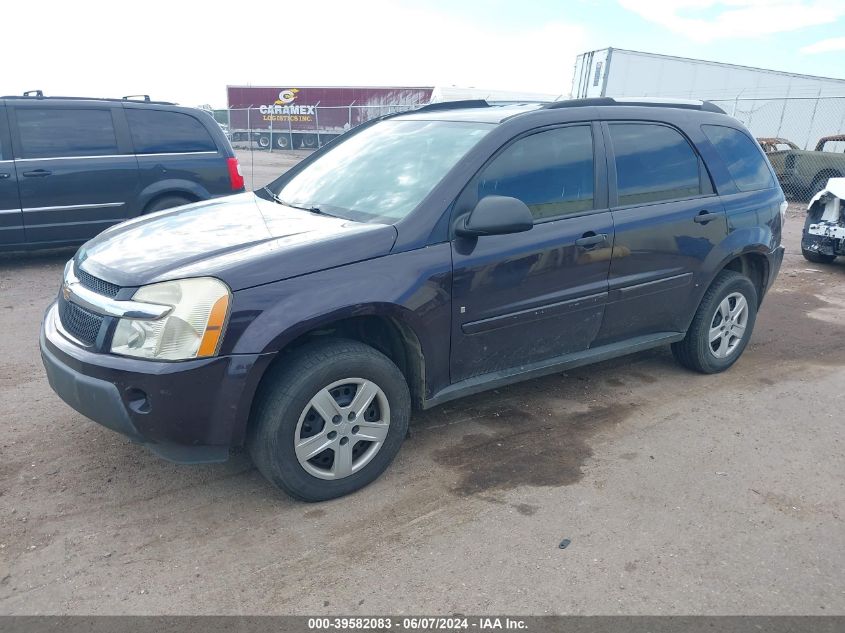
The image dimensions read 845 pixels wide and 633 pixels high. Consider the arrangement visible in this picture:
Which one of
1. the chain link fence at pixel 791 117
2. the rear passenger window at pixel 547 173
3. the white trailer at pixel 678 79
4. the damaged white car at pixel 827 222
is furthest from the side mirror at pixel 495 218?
the chain link fence at pixel 791 117

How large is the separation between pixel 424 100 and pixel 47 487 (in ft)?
101

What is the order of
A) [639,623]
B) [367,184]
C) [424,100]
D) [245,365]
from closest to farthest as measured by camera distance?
1. [639,623]
2. [245,365]
3. [367,184]
4. [424,100]

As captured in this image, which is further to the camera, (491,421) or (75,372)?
(491,421)

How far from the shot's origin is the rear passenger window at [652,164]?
397 centimetres

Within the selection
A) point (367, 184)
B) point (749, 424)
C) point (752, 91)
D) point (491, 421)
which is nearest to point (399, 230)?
point (367, 184)

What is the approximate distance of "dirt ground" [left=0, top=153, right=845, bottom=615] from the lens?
2508mm

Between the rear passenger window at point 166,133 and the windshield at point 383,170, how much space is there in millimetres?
4168

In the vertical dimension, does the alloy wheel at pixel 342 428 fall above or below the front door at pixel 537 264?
below

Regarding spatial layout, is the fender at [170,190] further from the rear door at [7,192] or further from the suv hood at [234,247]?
the suv hood at [234,247]

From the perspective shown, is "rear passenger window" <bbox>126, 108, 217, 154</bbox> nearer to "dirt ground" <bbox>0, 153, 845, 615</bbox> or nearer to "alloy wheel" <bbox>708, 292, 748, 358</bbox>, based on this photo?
Result: "dirt ground" <bbox>0, 153, 845, 615</bbox>

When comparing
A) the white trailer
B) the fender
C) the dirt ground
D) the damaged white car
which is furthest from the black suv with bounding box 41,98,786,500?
the white trailer

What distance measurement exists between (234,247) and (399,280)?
2.59 feet

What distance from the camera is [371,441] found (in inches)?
125

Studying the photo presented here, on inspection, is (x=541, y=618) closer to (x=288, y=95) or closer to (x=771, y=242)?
(x=771, y=242)
